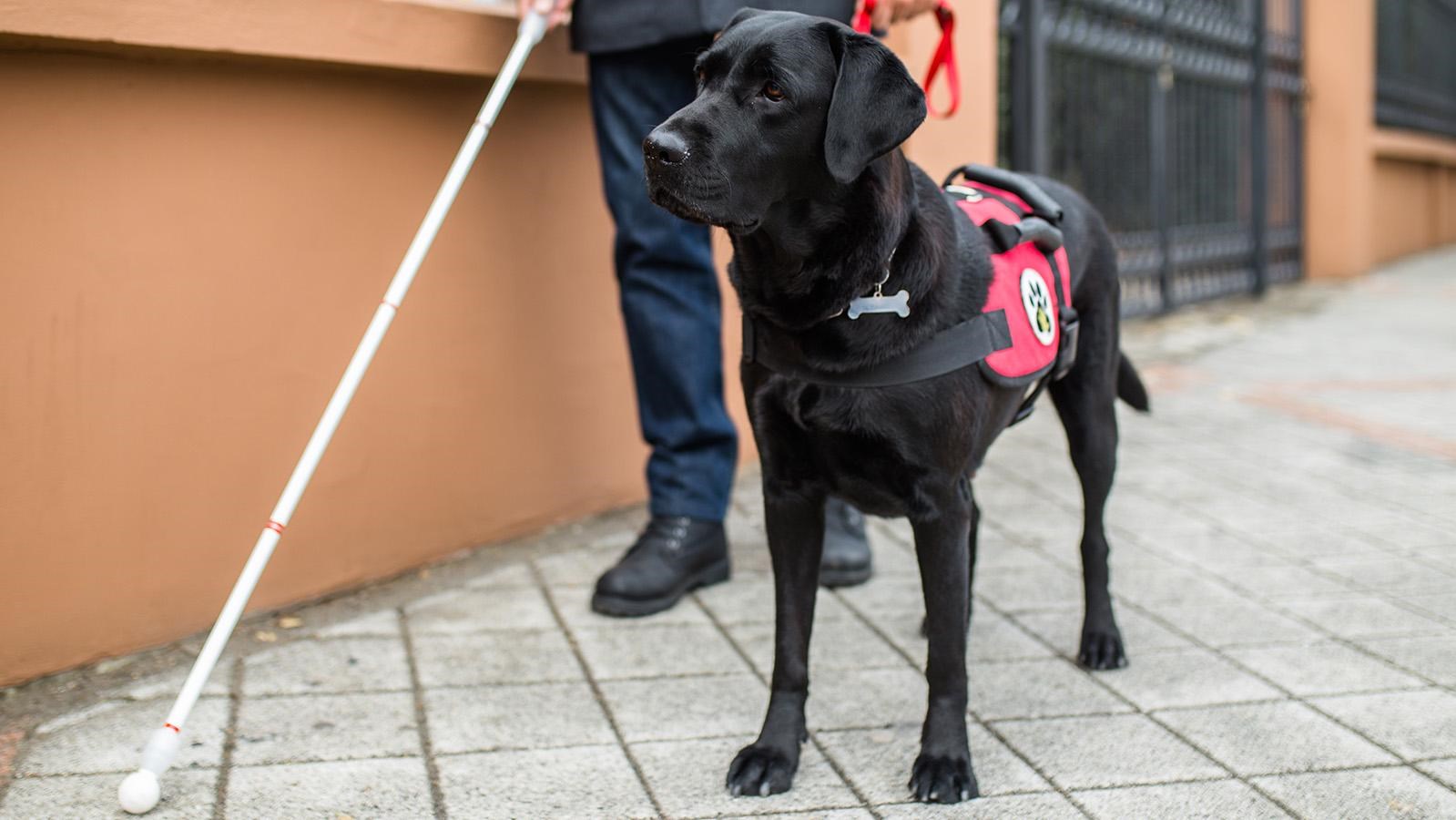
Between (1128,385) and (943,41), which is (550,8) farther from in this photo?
(1128,385)

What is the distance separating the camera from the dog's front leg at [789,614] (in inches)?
102

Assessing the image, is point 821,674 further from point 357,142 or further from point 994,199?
point 357,142

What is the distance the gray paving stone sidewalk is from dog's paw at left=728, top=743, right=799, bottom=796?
0.04 m

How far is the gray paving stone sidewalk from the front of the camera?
251cm

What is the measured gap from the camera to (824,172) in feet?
7.71

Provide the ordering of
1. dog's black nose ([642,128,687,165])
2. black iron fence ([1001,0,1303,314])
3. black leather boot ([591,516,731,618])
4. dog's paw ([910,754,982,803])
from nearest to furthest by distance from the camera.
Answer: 1. dog's black nose ([642,128,687,165])
2. dog's paw ([910,754,982,803])
3. black leather boot ([591,516,731,618])
4. black iron fence ([1001,0,1303,314])

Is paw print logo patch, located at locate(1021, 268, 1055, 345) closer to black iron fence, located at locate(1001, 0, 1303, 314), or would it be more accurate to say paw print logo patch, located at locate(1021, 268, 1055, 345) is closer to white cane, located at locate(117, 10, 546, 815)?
white cane, located at locate(117, 10, 546, 815)

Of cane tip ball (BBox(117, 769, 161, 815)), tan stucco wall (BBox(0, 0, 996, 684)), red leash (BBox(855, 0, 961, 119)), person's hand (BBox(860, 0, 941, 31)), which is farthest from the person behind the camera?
person's hand (BBox(860, 0, 941, 31))

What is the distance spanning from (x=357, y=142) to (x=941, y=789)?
214 cm

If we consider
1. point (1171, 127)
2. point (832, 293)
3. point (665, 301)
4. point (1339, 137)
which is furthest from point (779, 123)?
A: point (1339, 137)

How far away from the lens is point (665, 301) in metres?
3.66

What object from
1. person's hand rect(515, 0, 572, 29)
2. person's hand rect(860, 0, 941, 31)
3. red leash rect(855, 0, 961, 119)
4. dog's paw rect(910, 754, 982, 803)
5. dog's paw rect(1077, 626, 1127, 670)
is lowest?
dog's paw rect(1077, 626, 1127, 670)

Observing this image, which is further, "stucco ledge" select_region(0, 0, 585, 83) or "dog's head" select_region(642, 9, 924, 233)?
"stucco ledge" select_region(0, 0, 585, 83)

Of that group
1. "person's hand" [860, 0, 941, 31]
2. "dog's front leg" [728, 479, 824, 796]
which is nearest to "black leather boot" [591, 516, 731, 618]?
"dog's front leg" [728, 479, 824, 796]
